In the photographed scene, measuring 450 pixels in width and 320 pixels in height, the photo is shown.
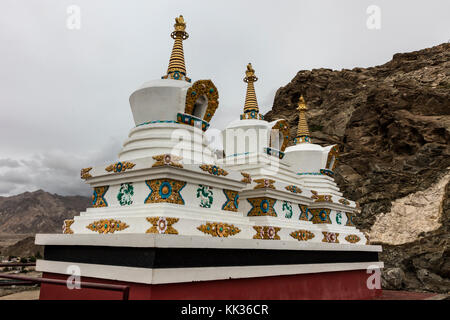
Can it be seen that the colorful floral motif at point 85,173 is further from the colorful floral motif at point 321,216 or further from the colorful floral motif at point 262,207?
the colorful floral motif at point 321,216

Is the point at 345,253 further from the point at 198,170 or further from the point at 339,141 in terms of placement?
the point at 339,141

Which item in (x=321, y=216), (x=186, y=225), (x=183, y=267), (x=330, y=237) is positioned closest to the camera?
(x=183, y=267)

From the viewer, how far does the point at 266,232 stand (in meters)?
7.20

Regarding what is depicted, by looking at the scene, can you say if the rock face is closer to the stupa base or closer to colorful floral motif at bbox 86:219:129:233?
the stupa base

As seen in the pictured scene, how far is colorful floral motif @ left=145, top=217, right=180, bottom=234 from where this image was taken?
17.0 ft

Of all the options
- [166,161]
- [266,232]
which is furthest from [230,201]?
[166,161]

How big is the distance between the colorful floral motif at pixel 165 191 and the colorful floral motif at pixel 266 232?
1930 millimetres

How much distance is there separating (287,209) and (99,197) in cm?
437

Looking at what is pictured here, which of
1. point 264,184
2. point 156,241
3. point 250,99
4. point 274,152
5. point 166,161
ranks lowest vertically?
point 156,241

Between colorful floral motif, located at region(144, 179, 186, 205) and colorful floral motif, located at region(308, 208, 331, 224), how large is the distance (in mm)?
5697

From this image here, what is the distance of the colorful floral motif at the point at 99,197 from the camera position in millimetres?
6504

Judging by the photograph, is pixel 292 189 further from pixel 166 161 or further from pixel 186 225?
pixel 166 161

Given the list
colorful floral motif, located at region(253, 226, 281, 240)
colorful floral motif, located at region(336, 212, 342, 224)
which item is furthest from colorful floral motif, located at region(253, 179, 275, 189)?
colorful floral motif, located at region(336, 212, 342, 224)
